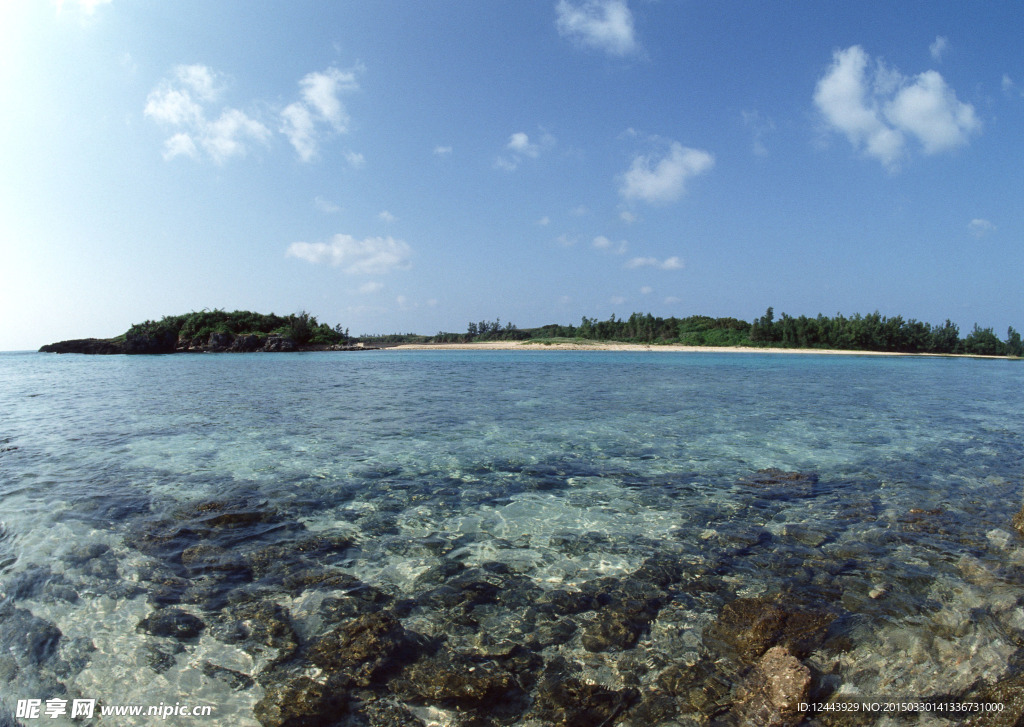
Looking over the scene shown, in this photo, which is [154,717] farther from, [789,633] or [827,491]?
[827,491]

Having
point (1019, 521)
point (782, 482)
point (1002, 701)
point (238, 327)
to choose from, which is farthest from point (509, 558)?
point (238, 327)

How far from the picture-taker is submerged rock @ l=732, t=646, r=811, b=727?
12.5 feet

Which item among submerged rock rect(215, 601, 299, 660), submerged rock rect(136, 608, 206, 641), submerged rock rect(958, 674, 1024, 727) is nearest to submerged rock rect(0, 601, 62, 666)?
submerged rock rect(136, 608, 206, 641)

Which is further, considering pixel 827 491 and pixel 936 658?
pixel 827 491

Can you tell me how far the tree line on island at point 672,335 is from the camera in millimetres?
103375

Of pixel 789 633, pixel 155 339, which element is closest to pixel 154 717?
pixel 789 633

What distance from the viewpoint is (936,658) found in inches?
179

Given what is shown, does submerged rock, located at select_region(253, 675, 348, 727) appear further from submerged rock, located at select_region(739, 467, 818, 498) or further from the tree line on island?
the tree line on island

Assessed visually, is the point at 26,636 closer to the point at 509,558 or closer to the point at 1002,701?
the point at 509,558

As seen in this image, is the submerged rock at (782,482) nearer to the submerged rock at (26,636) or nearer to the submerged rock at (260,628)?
the submerged rock at (260,628)

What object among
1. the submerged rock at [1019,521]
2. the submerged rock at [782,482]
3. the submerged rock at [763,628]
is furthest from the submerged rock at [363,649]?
the submerged rock at [1019,521]

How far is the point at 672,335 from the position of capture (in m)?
131

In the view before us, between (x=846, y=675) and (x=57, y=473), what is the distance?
14711 mm

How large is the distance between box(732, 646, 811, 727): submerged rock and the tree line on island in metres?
118
